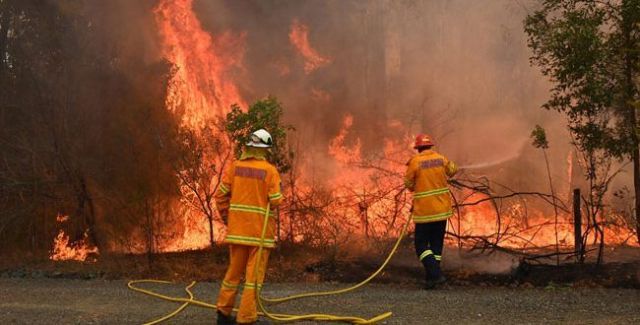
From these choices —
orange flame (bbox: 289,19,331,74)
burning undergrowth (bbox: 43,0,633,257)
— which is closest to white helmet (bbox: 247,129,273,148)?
burning undergrowth (bbox: 43,0,633,257)

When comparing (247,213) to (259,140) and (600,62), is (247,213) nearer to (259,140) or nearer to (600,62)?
(259,140)

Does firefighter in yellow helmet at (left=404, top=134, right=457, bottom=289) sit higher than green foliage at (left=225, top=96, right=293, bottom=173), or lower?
lower

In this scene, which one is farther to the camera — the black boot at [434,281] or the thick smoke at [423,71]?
the thick smoke at [423,71]

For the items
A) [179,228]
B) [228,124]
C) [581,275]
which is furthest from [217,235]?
[581,275]

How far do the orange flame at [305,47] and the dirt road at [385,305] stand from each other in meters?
6.10

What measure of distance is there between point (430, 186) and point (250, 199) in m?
2.75

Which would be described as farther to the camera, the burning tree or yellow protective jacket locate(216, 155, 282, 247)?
the burning tree

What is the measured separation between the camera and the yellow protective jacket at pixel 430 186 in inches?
282

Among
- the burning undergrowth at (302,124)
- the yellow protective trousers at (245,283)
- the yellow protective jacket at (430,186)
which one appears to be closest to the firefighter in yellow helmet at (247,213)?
the yellow protective trousers at (245,283)

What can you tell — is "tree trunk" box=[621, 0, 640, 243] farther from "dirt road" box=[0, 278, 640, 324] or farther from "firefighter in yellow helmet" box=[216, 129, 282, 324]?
"firefighter in yellow helmet" box=[216, 129, 282, 324]

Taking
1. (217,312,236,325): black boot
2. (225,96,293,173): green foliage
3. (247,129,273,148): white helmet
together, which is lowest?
(217,312,236,325): black boot

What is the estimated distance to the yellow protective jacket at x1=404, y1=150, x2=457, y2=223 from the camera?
715 cm

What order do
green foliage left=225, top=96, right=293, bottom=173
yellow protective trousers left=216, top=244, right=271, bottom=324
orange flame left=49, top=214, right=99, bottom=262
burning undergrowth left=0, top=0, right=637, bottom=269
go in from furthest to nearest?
orange flame left=49, top=214, right=99, bottom=262
burning undergrowth left=0, top=0, right=637, bottom=269
green foliage left=225, top=96, right=293, bottom=173
yellow protective trousers left=216, top=244, right=271, bottom=324

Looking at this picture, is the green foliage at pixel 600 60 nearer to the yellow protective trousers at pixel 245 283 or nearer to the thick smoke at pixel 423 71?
the yellow protective trousers at pixel 245 283
